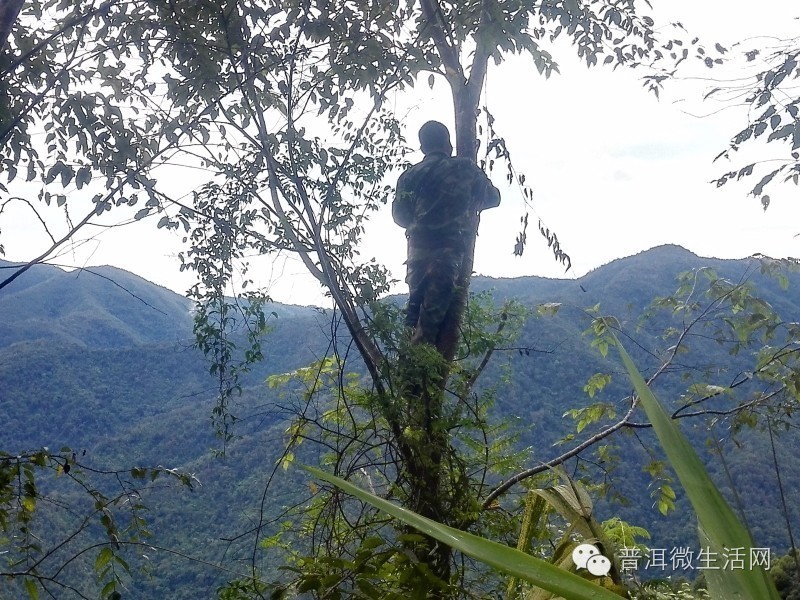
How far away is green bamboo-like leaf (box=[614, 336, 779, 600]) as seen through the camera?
1.01 ft

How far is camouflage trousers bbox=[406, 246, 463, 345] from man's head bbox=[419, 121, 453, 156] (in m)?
0.56

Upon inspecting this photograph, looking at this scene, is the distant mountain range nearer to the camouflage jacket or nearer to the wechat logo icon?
the camouflage jacket

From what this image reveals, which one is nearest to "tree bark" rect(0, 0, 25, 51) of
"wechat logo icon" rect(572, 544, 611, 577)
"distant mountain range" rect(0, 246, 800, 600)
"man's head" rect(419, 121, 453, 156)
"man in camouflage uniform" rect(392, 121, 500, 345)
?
"man in camouflage uniform" rect(392, 121, 500, 345)

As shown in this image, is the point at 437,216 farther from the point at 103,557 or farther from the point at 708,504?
the point at 708,504

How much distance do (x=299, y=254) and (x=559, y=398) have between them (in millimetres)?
6738

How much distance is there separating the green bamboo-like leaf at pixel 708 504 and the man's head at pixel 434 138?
9.59ft

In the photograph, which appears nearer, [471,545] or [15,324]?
[471,545]

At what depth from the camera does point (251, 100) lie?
7.59ft

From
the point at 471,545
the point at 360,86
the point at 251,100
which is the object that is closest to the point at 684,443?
the point at 471,545

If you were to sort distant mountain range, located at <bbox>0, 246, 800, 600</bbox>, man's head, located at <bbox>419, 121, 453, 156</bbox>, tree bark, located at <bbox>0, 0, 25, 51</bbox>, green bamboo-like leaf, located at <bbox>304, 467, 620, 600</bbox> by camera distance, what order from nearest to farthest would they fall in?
1. green bamboo-like leaf, located at <bbox>304, 467, 620, 600</bbox>
2. tree bark, located at <bbox>0, 0, 25, 51</bbox>
3. man's head, located at <bbox>419, 121, 453, 156</bbox>
4. distant mountain range, located at <bbox>0, 246, 800, 600</bbox>

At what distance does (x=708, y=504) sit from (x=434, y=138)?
297 centimetres

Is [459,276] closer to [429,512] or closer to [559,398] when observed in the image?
[429,512]

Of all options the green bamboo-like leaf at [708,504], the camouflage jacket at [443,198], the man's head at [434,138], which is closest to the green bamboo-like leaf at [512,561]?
the green bamboo-like leaf at [708,504]

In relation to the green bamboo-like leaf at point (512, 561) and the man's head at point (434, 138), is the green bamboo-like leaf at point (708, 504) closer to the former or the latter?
the green bamboo-like leaf at point (512, 561)
